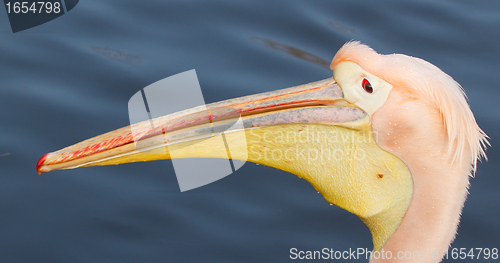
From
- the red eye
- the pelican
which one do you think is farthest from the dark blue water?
the red eye

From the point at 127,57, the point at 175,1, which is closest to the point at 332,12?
the point at 175,1

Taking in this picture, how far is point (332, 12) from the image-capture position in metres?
4.64

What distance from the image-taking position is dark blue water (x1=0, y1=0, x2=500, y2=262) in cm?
313

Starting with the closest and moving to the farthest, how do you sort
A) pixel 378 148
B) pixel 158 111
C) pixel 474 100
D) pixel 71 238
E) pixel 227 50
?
1. pixel 378 148
2. pixel 71 238
3. pixel 158 111
4. pixel 474 100
5. pixel 227 50

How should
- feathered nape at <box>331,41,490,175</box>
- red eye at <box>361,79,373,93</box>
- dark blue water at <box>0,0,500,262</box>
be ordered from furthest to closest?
dark blue water at <box>0,0,500,262</box>
red eye at <box>361,79,373,93</box>
feathered nape at <box>331,41,490,175</box>

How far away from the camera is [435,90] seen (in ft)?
5.52

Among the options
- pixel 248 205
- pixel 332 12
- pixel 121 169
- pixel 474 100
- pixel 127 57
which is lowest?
pixel 248 205

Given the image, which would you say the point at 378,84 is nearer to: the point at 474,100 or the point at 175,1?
the point at 474,100

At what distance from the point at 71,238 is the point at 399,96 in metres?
2.25

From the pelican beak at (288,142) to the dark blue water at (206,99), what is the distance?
1.29 meters

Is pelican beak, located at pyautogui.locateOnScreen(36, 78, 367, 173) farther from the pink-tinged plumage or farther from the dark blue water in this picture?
the dark blue water

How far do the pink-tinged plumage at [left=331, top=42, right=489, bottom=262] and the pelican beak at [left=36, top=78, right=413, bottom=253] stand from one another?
7 cm

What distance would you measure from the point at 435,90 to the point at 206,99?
2337 millimetres

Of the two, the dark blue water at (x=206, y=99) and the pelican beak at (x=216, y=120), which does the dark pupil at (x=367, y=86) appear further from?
the dark blue water at (x=206, y=99)
